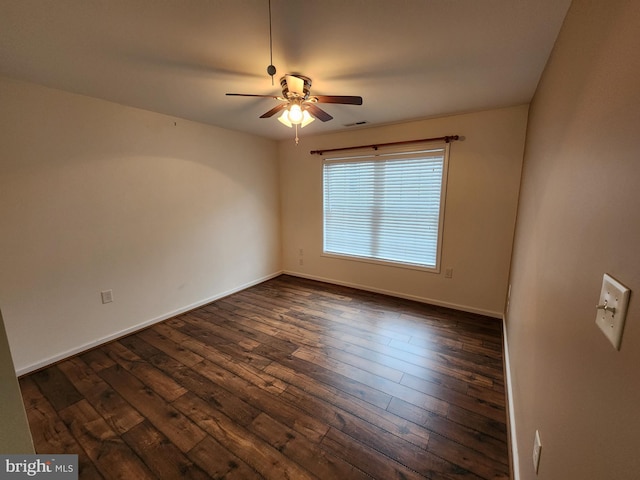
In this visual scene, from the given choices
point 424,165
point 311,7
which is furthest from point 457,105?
point 311,7

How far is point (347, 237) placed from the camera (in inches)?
152

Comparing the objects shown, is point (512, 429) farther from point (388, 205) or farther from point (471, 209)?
point (388, 205)

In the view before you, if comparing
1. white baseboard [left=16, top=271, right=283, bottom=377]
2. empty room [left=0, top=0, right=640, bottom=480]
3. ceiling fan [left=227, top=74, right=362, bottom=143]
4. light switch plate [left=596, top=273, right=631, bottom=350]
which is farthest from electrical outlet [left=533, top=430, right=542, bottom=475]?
white baseboard [left=16, top=271, right=283, bottom=377]

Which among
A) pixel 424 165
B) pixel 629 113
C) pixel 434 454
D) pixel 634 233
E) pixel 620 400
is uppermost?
pixel 424 165

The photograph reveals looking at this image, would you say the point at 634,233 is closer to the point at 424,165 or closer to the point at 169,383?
the point at 169,383

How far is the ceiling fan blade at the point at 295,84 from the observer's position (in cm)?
177

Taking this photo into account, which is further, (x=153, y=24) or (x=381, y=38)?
(x=381, y=38)

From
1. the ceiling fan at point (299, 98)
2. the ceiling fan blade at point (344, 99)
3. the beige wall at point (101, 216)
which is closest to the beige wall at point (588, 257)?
the ceiling fan blade at point (344, 99)

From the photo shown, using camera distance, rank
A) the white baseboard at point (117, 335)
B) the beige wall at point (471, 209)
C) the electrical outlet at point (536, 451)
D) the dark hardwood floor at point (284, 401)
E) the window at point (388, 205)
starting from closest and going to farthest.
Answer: the electrical outlet at point (536, 451), the dark hardwood floor at point (284, 401), the white baseboard at point (117, 335), the beige wall at point (471, 209), the window at point (388, 205)

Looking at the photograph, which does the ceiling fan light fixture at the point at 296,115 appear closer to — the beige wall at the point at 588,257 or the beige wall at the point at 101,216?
the beige wall at the point at 588,257

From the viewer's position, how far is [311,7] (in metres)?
1.25

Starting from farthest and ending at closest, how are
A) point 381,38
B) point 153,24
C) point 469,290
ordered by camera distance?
point 469,290, point 381,38, point 153,24

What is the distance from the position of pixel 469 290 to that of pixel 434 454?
6.81 ft

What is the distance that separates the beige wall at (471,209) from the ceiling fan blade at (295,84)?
1.72 metres
